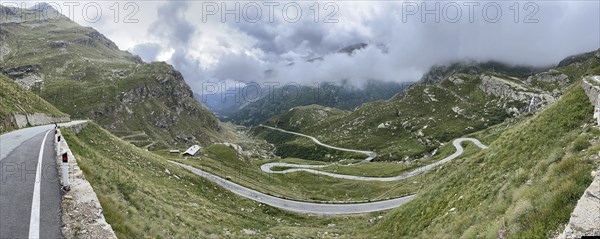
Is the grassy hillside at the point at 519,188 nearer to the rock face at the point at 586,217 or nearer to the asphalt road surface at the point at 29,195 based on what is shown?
the rock face at the point at 586,217

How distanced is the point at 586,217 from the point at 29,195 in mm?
22331

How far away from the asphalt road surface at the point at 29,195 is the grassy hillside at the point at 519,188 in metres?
18.2

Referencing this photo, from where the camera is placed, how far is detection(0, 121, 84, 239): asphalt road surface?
42.4ft

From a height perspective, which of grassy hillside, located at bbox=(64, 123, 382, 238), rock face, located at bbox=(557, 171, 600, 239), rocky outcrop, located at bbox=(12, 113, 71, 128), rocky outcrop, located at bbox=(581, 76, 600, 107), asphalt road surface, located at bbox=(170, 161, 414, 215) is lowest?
asphalt road surface, located at bbox=(170, 161, 414, 215)

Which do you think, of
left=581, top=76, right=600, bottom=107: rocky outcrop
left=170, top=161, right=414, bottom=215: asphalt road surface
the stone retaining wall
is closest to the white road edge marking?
the stone retaining wall

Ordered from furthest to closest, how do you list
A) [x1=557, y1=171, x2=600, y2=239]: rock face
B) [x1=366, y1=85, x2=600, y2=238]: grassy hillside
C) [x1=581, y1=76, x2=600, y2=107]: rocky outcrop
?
[x1=581, y1=76, x2=600, y2=107]: rocky outcrop → [x1=366, y1=85, x2=600, y2=238]: grassy hillside → [x1=557, y1=171, x2=600, y2=239]: rock face

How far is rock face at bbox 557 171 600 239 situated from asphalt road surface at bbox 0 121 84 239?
1766 centimetres

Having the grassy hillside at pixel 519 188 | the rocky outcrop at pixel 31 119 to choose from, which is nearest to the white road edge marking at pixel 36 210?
the grassy hillside at pixel 519 188

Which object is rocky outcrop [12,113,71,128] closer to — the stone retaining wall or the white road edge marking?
the white road edge marking

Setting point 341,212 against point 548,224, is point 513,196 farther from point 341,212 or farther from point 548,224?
point 341,212

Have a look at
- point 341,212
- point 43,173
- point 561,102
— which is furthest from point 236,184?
point 561,102

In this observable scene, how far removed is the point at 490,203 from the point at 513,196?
2916mm

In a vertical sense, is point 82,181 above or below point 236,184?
above

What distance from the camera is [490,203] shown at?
68.1 feet
